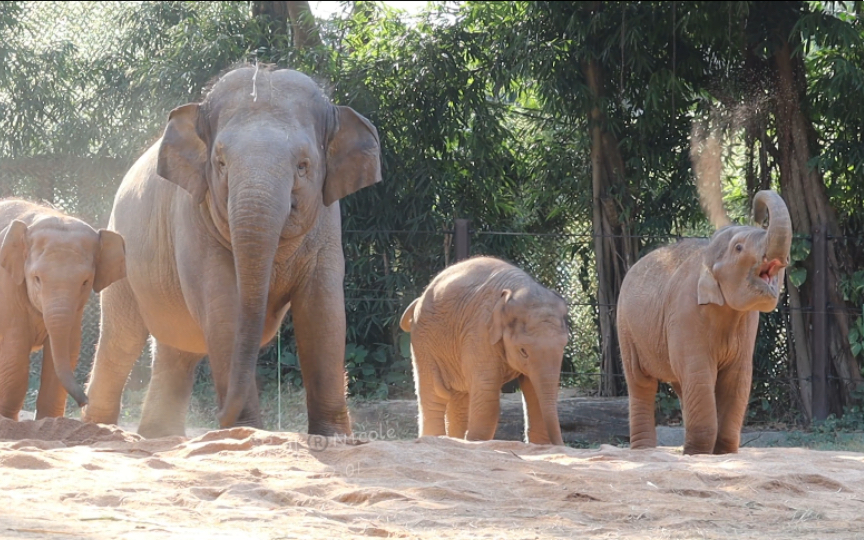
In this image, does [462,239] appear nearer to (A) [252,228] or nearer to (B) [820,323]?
(B) [820,323]

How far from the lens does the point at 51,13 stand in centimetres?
1484

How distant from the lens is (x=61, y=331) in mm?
6500

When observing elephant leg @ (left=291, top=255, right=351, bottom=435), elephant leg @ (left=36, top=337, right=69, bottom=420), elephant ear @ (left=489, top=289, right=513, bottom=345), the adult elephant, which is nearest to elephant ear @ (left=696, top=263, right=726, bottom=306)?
elephant ear @ (left=489, top=289, right=513, bottom=345)

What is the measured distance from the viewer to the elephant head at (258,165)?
5.48 meters

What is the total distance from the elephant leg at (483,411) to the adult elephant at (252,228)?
5.18 ft

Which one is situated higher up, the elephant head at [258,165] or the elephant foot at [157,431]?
the elephant head at [258,165]

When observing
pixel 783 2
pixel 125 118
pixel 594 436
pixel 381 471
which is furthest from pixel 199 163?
pixel 125 118

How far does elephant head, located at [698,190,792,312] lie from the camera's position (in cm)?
625

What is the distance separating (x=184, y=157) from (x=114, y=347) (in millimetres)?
1989

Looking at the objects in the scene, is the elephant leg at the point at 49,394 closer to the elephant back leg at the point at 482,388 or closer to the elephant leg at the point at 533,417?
the elephant back leg at the point at 482,388

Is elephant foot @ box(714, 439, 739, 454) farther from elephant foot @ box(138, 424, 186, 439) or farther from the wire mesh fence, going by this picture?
the wire mesh fence

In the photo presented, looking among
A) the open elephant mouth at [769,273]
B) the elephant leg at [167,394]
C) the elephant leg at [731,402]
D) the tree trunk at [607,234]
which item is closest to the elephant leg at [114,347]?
the elephant leg at [167,394]

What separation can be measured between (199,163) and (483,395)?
261 cm

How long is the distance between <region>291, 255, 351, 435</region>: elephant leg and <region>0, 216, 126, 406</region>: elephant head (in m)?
1.26
